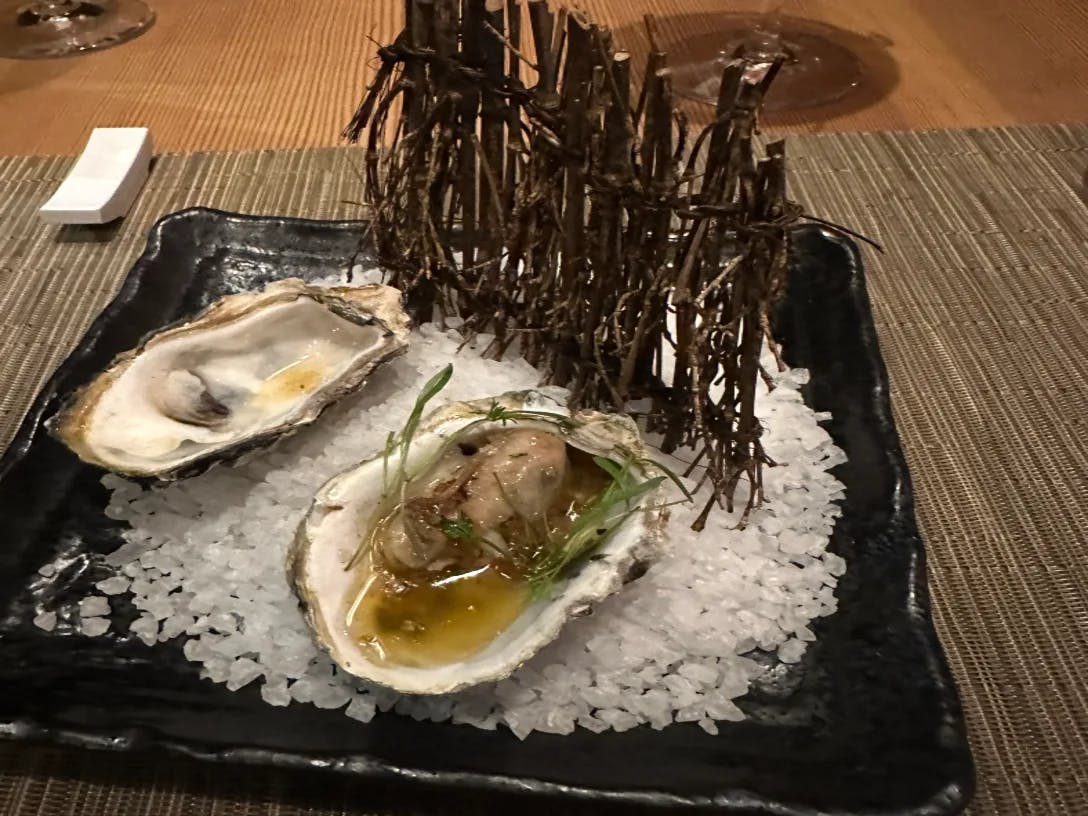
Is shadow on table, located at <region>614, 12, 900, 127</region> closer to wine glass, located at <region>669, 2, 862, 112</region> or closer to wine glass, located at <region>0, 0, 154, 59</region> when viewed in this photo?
wine glass, located at <region>669, 2, 862, 112</region>

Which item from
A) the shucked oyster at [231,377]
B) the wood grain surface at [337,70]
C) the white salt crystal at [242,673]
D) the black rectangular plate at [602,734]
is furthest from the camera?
the wood grain surface at [337,70]

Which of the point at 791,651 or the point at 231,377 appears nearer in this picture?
the point at 791,651

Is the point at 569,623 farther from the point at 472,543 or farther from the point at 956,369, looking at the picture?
the point at 956,369

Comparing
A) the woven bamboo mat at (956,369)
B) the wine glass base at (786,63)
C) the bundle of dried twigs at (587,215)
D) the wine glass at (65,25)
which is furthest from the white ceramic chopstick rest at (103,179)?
the wine glass base at (786,63)

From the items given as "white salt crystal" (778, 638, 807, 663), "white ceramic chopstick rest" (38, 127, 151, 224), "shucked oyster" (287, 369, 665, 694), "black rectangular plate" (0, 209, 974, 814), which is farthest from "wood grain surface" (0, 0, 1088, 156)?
"white salt crystal" (778, 638, 807, 663)

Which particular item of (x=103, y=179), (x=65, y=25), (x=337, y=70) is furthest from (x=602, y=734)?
(x=65, y=25)

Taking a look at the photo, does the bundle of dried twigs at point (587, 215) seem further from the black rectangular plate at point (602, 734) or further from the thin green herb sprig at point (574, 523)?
the black rectangular plate at point (602, 734)

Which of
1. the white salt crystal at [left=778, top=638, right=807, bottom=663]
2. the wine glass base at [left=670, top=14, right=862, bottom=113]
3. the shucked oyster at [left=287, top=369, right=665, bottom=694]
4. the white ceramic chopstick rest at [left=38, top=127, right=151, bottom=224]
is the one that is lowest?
the white ceramic chopstick rest at [left=38, top=127, right=151, bottom=224]
